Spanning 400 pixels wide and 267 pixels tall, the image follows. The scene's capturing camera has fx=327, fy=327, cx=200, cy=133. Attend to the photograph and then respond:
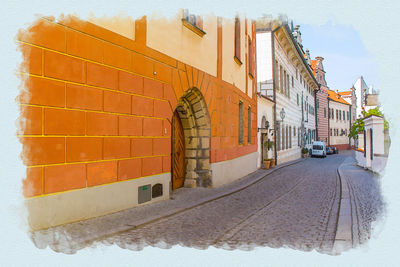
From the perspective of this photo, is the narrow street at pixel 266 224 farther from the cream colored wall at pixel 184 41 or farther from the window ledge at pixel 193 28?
the window ledge at pixel 193 28

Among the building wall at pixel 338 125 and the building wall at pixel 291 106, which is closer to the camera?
the building wall at pixel 291 106

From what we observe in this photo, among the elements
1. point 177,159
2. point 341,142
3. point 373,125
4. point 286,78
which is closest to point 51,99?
point 177,159

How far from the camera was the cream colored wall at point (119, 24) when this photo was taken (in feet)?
19.3

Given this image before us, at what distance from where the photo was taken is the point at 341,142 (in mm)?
57125

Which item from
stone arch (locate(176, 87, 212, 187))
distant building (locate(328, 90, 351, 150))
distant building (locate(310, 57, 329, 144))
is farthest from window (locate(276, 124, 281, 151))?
distant building (locate(328, 90, 351, 150))

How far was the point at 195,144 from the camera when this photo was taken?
34.4 feet

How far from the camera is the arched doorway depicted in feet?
33.6

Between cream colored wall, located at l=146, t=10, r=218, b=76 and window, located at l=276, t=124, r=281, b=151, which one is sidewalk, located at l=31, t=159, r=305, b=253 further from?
window, located at l=276, t=124, r=281, b=151

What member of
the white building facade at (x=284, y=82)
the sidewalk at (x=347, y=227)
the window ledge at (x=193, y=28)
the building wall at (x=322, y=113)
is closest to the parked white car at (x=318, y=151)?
the white building facade at (x=284, y=82)

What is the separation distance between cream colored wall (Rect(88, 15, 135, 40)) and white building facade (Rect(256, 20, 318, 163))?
14.1 metres

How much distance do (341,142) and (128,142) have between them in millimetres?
56849

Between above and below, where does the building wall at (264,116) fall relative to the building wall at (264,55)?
below

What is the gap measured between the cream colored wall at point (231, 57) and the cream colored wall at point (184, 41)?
3.07 ft

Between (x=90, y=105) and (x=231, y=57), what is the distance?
831cm
